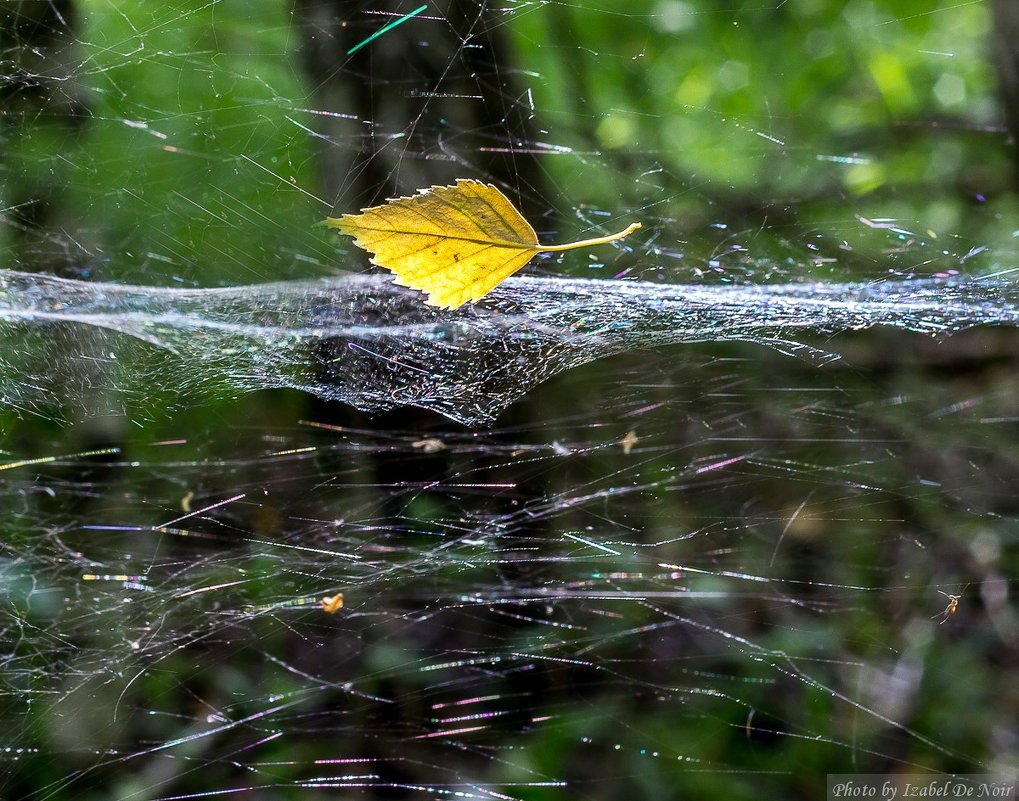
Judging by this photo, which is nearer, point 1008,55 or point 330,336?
point 330,336

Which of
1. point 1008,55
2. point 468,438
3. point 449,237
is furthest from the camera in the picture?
point 1008,55

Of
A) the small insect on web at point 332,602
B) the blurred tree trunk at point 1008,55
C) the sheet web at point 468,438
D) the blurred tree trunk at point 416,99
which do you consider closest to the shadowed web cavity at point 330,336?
the sheet web at point 468,438

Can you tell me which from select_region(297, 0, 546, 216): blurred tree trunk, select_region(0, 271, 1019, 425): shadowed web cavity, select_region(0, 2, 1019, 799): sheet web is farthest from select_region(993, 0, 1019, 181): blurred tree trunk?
select_region(297, 0, 546, 216): blurred tree trunk

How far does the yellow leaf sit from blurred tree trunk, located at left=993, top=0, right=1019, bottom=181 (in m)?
2.00

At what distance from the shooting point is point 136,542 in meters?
1.35

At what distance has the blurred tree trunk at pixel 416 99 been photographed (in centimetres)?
105

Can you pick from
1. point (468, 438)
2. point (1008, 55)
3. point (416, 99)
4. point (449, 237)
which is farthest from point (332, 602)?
point (1008, 55)

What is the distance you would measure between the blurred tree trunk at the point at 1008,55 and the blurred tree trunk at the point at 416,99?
1.78m

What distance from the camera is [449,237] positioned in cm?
81

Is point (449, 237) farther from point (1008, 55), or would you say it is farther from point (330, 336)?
point (1008, 55)

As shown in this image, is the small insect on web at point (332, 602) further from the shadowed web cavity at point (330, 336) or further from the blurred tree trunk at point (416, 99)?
the blurred tree trunk at point (416, 99)

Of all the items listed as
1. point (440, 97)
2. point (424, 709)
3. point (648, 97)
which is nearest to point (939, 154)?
point (648, 97)

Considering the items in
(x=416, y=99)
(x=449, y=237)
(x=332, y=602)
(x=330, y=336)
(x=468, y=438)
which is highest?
(x=416, y=99)

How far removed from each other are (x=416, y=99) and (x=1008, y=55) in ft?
6.65
